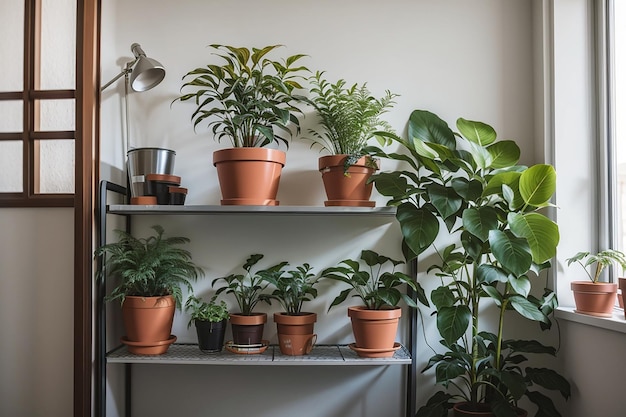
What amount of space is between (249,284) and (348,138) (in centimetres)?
81

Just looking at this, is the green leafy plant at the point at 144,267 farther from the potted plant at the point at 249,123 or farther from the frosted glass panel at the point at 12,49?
the frosted glass panel at the point at 12,49

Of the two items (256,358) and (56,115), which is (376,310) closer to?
(256,358)

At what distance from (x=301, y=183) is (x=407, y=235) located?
638mm

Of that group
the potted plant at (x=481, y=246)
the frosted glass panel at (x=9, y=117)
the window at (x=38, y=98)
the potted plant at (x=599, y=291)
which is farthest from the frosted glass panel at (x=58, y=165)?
the potted plant at (x=599, y=291)

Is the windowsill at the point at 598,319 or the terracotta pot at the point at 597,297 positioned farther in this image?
the terracotta pot at the point at 597,297

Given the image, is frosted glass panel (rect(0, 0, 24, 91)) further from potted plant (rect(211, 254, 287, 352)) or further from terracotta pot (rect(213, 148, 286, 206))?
potted plant (rect(211, 254, 287, 352))

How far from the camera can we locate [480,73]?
2.53m

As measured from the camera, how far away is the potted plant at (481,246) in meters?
2.01

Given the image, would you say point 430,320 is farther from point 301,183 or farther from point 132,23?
point 132,23

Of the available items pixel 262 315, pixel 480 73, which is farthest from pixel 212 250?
pixel 480 73

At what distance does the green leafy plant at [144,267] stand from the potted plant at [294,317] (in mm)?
384

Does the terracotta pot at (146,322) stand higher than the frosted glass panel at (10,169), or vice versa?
the frosted glass panel at (10,169)

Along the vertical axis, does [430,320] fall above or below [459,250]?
below

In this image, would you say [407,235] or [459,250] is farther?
[459,250]
